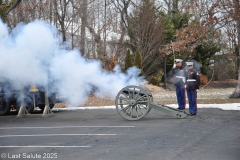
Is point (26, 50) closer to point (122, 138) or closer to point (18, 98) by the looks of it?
point (18, 98)

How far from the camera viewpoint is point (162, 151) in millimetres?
8188

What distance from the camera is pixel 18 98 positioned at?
50.5 feet

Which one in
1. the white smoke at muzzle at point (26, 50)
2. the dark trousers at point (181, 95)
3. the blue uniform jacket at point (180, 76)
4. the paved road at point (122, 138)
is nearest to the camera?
the paved road at point (122, 138)

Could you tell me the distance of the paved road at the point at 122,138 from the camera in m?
8.02

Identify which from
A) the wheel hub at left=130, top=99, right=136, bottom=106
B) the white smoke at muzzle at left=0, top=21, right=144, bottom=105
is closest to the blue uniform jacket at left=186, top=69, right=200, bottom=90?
the white smoke at muzzle at left=0, top=21, right=144, bottom=105

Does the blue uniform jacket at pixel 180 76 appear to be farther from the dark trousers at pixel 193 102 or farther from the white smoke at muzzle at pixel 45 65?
the white smoke at muzzle at pixel 45 65

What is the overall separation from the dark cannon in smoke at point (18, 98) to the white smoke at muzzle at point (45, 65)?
0.67m

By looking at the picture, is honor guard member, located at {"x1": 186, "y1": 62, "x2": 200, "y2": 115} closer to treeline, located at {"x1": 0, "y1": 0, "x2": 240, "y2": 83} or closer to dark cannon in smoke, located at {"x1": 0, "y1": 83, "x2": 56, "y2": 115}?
dark cannon in smoke, located at {"x1": 0, "y1": 83, "x2": 56, "y2": 115}

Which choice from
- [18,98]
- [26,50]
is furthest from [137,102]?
[18,98]

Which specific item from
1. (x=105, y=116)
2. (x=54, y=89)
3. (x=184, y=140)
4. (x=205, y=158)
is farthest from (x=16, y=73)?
(x=205, y=158)

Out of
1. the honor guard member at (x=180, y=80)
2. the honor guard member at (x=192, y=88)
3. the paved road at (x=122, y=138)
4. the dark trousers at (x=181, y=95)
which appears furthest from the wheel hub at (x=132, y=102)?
the dark trousers at (x=181, y=95)

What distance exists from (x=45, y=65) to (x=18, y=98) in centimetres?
237

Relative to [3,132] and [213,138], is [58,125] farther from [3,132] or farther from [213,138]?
[213,138]

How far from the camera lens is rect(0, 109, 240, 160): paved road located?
802 cm
